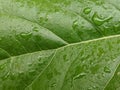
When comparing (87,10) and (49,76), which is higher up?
(87,10)

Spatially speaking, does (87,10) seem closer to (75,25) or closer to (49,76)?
(75,25)

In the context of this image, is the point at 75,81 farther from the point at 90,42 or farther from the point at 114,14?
the point at 114,14

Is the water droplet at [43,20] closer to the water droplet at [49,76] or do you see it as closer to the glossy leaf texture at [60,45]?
the glossy leaf texture at [60,45]

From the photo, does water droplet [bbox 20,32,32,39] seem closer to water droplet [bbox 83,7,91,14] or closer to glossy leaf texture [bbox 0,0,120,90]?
glossy leaf texture [bbox 0,0,120,90]

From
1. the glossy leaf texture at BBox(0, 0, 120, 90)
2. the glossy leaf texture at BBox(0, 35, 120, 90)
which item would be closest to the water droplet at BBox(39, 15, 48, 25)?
the glossy leaf texture at BBox(0, 0, 120, 90)

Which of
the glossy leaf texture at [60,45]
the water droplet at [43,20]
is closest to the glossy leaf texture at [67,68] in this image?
the glossy leaf texture at [60,45]

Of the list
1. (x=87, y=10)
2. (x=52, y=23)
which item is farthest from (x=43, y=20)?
(x=87, y=10)

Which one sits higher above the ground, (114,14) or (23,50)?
(114,14)

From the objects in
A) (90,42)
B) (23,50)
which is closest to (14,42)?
(23,50)
